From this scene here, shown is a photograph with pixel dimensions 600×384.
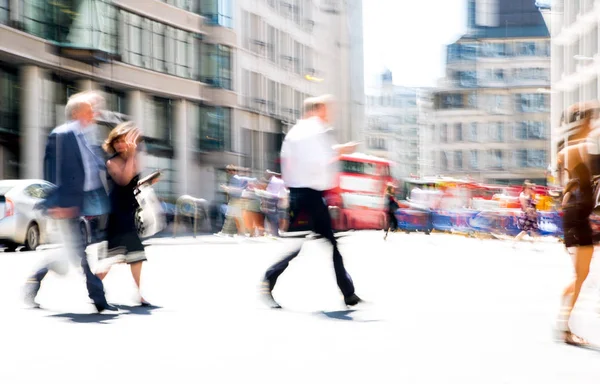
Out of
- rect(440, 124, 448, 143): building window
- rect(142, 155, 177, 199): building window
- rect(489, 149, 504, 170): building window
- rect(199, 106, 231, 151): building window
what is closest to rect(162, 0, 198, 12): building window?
rect(199, 106, 231, 151): building window

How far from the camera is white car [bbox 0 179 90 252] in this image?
20.1 m

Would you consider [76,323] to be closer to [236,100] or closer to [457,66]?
[236,100]

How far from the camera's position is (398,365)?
19.5 feet

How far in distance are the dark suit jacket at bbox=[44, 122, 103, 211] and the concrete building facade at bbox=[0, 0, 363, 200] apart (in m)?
26.6

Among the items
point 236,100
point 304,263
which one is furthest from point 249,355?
point 236,100

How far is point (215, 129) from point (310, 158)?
42.7 metres

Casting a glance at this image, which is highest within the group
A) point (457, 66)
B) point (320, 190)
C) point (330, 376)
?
point (457, 66)

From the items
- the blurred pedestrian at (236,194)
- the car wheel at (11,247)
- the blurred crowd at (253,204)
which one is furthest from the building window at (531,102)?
the car wheel at (11,247)

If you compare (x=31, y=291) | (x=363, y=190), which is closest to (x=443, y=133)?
(x=363, y=190)

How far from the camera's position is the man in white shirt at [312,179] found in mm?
8781

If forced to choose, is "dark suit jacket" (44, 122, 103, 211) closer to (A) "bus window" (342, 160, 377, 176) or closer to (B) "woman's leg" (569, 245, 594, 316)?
(B) "woman's leg" (569, 245, 594, 316)

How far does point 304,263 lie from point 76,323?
807 cm

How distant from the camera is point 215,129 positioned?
51.2 metres

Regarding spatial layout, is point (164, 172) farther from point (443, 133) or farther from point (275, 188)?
point (443, 133)
